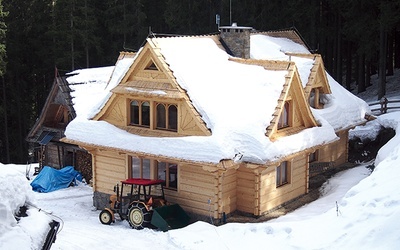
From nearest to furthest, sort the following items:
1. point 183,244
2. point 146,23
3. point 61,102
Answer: point 183,244
point 61,102
point 146,23

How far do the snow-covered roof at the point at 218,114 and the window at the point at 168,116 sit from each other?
102 cm

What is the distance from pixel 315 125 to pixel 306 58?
4290 mm

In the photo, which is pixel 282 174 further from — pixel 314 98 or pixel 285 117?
pixel 314 98

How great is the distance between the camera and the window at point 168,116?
21.4 m

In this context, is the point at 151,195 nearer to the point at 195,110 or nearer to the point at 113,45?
the point at 195,110

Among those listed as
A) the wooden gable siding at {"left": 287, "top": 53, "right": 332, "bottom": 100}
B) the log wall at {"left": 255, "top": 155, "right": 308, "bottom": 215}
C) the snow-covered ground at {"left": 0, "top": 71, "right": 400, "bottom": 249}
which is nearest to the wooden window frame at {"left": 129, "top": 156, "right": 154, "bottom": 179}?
the snow-covered ground at {"left": 0, "top": 71, "right": 400, "bottom": 249}

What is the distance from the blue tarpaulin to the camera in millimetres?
27297

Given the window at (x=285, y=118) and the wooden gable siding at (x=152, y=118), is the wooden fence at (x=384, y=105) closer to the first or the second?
the window at (x=285, y=118)

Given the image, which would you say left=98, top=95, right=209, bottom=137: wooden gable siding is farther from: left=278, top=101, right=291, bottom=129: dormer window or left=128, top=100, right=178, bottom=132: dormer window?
left=278, top=101, right=291, bottom=129: dormer window

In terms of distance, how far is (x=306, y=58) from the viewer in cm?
2638

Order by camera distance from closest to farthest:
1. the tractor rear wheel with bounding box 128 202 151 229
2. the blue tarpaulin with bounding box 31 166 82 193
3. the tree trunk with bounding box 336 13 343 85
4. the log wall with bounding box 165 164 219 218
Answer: the tractor rear wheel with bounding box 128 202 151 229 < the log wall with bounding box 165 164 219 218 < the blue tarpaulin with bounding box 31 166 82 193 < the tree trunk with bounding box 336 13 343 85

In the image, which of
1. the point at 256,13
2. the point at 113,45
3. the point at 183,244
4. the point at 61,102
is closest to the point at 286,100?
the point at 183,244

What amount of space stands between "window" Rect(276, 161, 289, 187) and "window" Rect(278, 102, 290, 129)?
1424 millimetres

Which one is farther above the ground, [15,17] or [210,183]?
[15,17]
